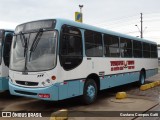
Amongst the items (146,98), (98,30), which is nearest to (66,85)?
(98,30)

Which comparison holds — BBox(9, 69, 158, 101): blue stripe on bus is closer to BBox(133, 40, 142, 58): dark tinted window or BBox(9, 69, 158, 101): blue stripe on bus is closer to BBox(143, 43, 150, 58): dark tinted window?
BBox(133, 40, 142, 58): dark tinted window

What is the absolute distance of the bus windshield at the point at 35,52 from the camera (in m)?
8.51

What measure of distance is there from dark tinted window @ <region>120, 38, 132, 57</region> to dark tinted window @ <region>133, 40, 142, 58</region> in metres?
0.72

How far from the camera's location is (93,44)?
10695mm

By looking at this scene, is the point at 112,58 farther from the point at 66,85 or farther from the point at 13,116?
the point at 13,116

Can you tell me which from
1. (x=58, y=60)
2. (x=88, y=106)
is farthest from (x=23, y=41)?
(x=88, y=106)

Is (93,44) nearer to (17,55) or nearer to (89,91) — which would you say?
(89,91)

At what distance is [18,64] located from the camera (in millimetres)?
9180

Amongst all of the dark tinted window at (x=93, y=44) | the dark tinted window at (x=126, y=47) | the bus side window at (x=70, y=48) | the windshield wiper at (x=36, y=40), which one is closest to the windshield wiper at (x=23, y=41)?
the windshield wiper at (x=36, y=40)

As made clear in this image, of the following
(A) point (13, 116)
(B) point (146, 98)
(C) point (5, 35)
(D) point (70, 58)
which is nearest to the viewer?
(A) point (13, 116)

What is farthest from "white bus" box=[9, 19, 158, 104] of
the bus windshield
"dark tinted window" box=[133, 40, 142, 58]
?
"dark tinted window" box=[133, 40, 142, 58]

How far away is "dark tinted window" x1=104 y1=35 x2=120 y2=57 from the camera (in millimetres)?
11798

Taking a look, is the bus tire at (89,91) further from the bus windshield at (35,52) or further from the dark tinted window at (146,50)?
the dark tinted window at (146,50)

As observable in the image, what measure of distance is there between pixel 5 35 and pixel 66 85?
12.8ft
